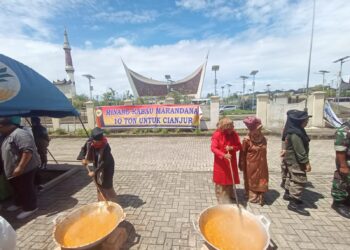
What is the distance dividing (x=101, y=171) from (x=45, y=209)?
5.17ft

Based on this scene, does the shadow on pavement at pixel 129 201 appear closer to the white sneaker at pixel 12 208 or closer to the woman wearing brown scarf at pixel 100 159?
the woman wearing brown scarf at pixel 100 159

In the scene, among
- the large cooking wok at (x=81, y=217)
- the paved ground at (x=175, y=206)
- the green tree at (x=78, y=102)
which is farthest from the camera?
the green tree at (x=78, y=102)

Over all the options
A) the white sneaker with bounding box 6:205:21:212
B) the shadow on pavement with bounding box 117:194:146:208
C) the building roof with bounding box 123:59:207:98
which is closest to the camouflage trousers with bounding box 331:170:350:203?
the shadow on pavement with bounding box 117:194:146:208

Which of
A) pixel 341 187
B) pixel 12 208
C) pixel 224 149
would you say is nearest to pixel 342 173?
pixel 341 187

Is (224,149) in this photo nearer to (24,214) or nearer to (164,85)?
(24,214)

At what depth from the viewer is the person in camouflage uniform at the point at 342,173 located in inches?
112

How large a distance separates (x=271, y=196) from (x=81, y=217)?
3.49 m

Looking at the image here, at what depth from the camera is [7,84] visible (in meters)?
3.80

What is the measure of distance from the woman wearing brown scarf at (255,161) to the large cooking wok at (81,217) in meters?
2.38

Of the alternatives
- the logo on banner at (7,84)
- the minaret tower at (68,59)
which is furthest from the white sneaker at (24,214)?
the minaret tower at (68,59)

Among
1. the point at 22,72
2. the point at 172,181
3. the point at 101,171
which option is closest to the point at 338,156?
the point at 172,181

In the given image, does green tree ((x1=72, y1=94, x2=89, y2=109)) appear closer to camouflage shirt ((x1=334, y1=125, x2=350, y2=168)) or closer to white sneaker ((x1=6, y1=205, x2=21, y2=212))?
white sneaker ((x1=6, y1=205, x2=21, y2=212))

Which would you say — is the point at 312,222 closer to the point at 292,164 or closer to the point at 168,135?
the point at 292,164

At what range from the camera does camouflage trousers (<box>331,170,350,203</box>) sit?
10.1 ft
